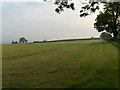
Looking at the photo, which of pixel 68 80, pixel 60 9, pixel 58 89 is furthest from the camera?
pixel 60 9

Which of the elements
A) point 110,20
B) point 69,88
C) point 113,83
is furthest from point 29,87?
point 110,20

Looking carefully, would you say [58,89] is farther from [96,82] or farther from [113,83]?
[113,83]

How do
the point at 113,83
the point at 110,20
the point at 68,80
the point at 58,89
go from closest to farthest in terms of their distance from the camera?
1. the point at 58,89
2. the point at 113,83
3. the point at 68,80
4. the point at 110,20

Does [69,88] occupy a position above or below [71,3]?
below

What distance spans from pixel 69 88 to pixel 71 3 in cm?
920

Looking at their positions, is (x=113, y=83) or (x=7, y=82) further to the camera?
(x=7, y=82)

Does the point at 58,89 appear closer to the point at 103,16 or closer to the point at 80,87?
the point at 80,87

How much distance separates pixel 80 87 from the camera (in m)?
7.00

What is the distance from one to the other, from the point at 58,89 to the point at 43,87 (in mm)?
804

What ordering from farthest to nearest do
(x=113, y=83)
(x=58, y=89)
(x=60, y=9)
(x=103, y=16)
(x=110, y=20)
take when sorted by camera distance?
(x=110, y=20) → (x=103, y=16) → (x=60, y=9) → (x=113, y=83) → (x=58, y=89)

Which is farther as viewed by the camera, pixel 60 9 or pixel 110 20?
pixel 110 20

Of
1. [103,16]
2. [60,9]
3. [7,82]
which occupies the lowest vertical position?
[7,82]

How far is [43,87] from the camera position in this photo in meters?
7.11

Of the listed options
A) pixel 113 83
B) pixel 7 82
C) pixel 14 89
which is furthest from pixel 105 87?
pixel 7 82
